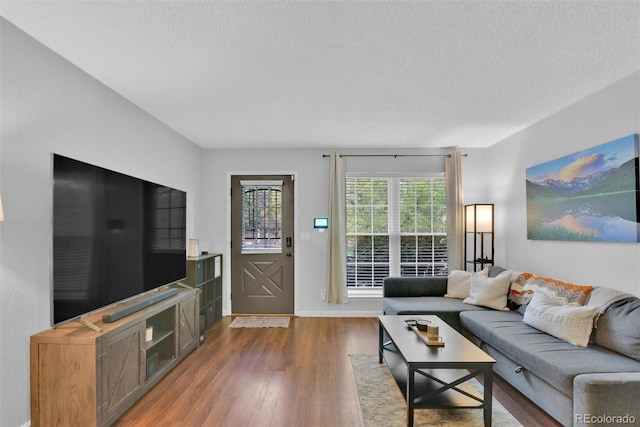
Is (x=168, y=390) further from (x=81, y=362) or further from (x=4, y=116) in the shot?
(x=4, y=116)

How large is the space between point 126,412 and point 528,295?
3.80 meters

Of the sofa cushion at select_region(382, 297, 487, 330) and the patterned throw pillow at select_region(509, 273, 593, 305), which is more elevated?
the patterned throw pillow at select_region(509, 273, 593, 305)

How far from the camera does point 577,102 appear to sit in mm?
3330

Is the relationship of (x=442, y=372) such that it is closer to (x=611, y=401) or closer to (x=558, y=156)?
(x=611, y=401)

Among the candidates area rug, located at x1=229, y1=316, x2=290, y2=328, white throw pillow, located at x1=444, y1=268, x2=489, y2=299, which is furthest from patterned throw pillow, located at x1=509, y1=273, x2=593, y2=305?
area rug, located at x1=229, y1=316, x2=290, y2=328

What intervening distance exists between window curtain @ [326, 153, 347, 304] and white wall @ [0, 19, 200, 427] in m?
3.12

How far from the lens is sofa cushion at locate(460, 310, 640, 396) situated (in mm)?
2240

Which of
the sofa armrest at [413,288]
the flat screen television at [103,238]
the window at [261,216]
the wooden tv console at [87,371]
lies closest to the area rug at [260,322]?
the window at [261,216]

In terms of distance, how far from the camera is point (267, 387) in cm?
294

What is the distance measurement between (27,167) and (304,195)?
3509 mm

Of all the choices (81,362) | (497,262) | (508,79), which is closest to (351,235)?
(497,262)

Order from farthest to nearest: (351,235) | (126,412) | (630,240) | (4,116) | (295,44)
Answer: (351,235) < (630,240) < (126,412) < (295,44) < (4,116)

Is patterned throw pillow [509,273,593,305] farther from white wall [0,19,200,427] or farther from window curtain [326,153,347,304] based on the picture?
white wall [0,19,200,427]

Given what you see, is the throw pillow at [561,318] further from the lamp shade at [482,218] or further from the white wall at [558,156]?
the lamp shade at [482,218]
